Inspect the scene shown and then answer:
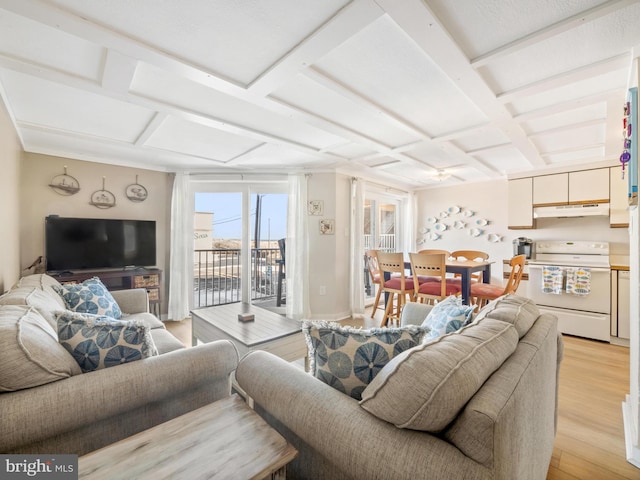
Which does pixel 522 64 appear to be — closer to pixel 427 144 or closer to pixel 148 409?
pixel 427 144

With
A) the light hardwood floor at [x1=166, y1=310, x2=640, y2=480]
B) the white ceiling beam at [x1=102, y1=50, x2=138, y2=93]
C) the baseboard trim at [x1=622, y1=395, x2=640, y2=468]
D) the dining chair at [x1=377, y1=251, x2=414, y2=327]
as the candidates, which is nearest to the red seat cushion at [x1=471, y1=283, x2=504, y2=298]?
the dining chair at [x1=377, y1=251, x2=414, y2=327]

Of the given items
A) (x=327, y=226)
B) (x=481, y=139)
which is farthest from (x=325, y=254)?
(x=481, y=139)

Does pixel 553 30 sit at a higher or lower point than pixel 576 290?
higher

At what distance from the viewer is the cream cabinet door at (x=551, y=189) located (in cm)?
379

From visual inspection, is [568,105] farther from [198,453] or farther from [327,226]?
[198,453]

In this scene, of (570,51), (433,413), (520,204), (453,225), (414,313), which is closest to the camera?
(433,413)

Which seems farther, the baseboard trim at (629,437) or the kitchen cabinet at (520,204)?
the kitchen cabinet at (520,204)

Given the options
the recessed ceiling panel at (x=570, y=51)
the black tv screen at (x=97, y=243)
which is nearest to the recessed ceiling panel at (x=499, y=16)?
the recessed ceiling panel at (x=570, y=51)

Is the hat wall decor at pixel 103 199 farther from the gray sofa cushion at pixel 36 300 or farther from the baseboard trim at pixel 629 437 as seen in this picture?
the baseboard trim at pixel 629 437

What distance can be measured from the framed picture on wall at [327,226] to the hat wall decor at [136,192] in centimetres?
257

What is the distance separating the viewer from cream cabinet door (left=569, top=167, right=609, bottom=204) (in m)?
3.51

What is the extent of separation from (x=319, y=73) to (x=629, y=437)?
2.84m

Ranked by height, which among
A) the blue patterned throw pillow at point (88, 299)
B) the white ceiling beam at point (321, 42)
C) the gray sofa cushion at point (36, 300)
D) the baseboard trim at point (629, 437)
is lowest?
the baseboard trim at point (629, 437)

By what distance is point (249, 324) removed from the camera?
2359 millimetres
